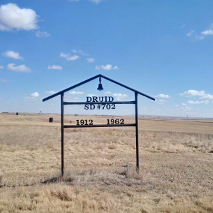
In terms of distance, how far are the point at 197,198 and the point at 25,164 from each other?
28.7 ft

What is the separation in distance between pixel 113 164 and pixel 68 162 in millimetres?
2504

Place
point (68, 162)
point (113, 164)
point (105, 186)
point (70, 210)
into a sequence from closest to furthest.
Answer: point (70, 210) → point (105, 186) → point (113, 164) → point (68, 162)

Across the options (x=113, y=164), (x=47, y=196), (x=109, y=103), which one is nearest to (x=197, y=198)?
(x=47, y=196)

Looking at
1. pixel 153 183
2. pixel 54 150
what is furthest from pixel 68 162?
pixel 153 183

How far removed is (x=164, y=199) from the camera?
5797 millimetres

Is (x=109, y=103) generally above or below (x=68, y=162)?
above

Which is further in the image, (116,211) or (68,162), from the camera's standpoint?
(68,162)

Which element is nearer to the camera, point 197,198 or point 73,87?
point 197,198

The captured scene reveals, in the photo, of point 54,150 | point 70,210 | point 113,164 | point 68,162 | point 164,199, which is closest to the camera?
point 70,210

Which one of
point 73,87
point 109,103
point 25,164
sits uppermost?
point 73,87

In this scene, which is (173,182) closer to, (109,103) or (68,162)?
(109,103)

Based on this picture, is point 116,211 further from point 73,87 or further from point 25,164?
point 25,164

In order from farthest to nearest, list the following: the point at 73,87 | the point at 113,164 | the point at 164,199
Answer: the point at 113,164, the point at 73,87, the point at 164,199

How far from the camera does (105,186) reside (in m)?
7.14
